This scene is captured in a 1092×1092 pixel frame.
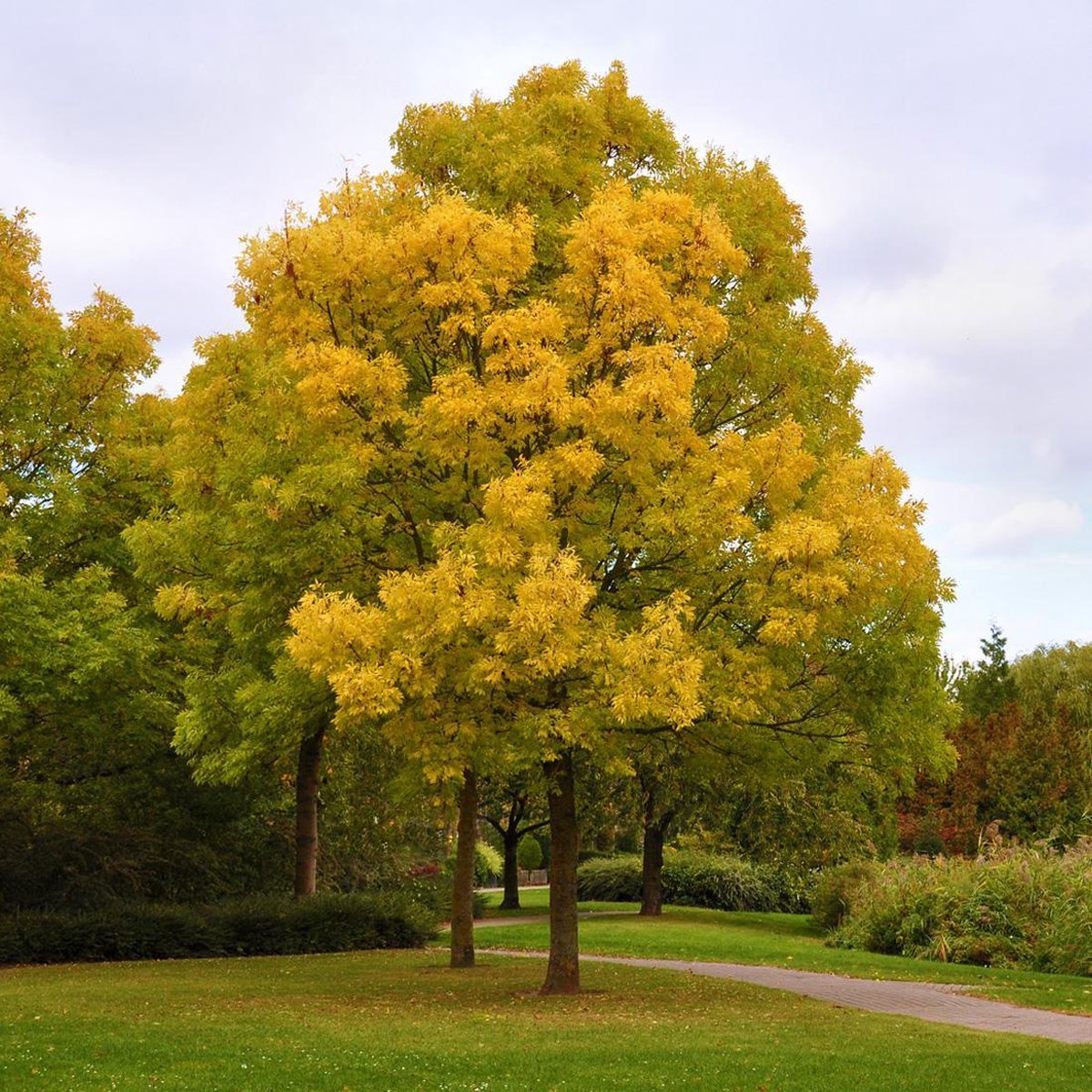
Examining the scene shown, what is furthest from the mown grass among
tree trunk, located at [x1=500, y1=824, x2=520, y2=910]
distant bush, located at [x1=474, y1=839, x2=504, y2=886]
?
distant bush, located at [x1=474, y1=839, x2=504, y2=886]

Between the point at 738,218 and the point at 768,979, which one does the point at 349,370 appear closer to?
→ the point at 738,218

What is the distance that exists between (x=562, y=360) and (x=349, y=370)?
2.46 meters

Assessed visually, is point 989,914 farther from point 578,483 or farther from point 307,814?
point 578,483

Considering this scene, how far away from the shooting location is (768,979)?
19000 mm

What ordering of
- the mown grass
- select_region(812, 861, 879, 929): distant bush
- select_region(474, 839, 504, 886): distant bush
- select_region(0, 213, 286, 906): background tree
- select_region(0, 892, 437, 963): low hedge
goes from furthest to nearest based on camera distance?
select_region(474, 839, 504, 886): distant bush, select_region(812, 861, 879, 929): distant bush, select_region(0, 892, 437, 963): low hedge, select_region(0, 213, 286, 906): background tree, the mown grass

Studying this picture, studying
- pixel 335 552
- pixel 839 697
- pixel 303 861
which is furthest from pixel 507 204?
pixel 303 861

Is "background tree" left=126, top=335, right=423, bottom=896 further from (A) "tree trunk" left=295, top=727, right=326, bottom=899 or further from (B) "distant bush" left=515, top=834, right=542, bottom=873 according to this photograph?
(B) "distant bush" left=515, top=834, right=542, bottom=873

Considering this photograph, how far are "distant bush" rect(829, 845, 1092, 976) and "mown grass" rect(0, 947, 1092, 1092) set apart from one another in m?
6.49

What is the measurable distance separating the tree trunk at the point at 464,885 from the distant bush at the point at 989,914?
826cm

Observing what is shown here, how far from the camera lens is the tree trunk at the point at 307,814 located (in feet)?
80.0

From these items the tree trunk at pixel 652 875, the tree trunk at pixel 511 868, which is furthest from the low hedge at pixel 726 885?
the tree trunk at pixel 511 868

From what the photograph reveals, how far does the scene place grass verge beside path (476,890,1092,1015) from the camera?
1827cm

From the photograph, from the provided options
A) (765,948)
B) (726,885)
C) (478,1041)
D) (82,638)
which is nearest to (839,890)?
(765,948)

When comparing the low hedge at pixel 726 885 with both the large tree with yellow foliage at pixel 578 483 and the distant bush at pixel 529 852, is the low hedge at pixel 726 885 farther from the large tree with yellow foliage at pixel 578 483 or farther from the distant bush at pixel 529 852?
the large tree with yellow foliage at pixel 578 483
